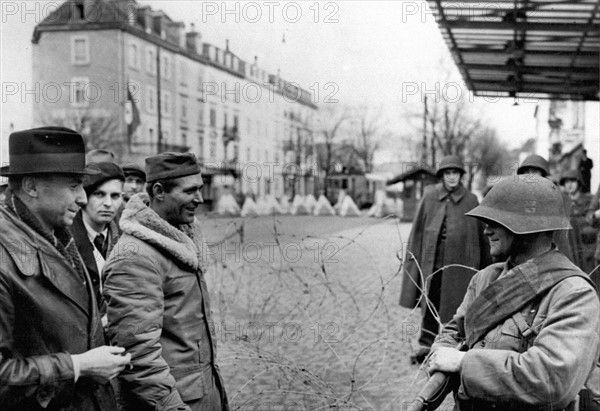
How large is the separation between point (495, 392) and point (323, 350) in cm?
470

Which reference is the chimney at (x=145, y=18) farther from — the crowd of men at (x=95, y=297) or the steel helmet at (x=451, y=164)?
the crowd of men at (x=95, y=297)

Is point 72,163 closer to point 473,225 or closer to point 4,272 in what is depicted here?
point 4,272

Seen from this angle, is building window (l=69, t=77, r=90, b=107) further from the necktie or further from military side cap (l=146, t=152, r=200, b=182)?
military side cap (l=146, t=152, r=200, b=182)

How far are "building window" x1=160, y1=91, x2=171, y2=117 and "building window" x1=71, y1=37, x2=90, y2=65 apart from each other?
6.93 m

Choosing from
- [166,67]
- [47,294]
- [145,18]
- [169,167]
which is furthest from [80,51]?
[47,294]

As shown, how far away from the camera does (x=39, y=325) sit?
7.81 ft

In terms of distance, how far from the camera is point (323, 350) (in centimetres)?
688

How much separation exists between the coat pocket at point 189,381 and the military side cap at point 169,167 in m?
0.99

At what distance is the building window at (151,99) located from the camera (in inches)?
1899

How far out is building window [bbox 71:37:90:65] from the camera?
148 feet

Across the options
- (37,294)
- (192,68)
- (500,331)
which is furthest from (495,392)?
(192,68)

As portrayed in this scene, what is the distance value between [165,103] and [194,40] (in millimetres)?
8109

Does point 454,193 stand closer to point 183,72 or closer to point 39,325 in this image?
point 39,325

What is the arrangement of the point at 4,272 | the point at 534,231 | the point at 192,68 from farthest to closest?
the point at 192,68, the point at 534,231, the point at 4,272
